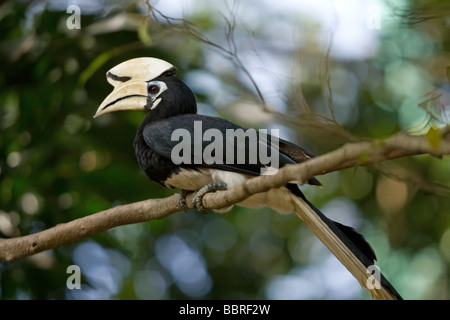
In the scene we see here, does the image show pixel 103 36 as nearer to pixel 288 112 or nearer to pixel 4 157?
pixel 4 157

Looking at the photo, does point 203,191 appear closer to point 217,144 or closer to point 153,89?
point 217,144

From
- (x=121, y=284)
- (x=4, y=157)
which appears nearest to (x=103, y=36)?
(x=4, y=157)

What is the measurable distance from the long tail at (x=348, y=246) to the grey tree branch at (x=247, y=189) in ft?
1.03

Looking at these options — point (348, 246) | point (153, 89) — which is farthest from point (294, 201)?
point (153, 89)

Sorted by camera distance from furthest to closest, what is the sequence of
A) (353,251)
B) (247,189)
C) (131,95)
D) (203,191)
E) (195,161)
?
(131,95) < (195,161) < (203,191) < (353,251) < (247,189)

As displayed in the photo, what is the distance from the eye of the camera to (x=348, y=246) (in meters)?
2.10

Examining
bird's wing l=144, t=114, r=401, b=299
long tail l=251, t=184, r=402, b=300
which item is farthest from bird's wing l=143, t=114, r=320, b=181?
long tail l=251, t=184, r=402, b=300

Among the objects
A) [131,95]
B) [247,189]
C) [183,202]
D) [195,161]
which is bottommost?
[247,189]

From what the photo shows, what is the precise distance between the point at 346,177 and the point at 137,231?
1487 millimetres

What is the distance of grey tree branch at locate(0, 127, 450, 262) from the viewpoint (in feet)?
4.58

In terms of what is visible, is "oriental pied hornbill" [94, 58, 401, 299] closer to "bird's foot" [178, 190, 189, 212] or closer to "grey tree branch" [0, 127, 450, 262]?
"bird's foot" [178, 190, 189, 212]

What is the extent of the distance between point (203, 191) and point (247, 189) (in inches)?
18.6

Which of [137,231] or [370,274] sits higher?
[137,231]

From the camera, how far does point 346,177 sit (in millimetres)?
4773
